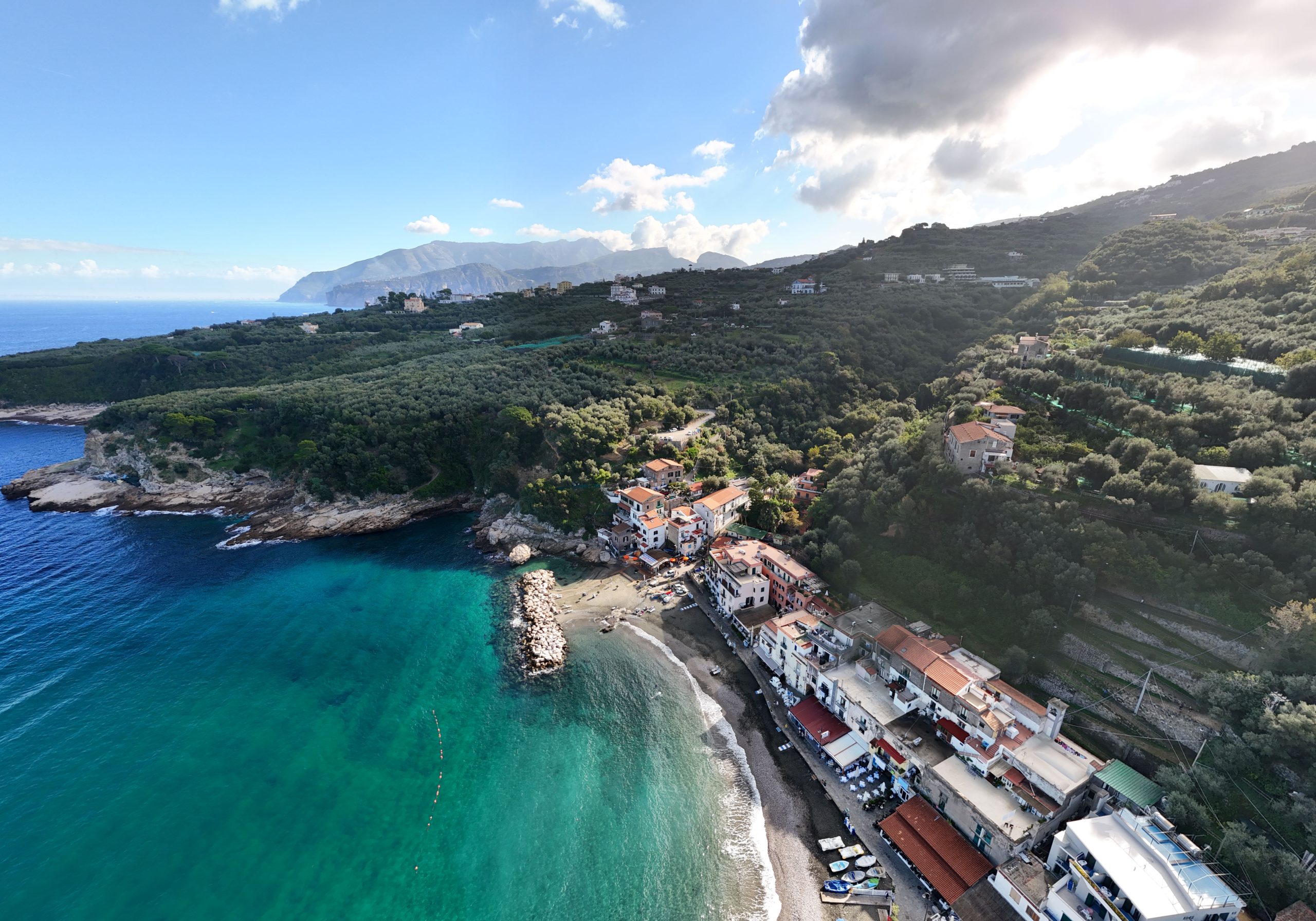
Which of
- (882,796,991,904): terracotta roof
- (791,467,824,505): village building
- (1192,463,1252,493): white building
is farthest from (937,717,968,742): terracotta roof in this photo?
(791,467,824,505): village building

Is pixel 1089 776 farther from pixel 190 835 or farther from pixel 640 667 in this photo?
pixel 190 835

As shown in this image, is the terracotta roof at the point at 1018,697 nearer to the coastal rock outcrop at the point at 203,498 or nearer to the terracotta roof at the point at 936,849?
the terracotta roof at the point at 936,849

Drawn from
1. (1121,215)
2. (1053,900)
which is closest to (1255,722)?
(1053,900)

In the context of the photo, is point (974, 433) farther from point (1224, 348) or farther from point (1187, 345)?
point (1187, 345)

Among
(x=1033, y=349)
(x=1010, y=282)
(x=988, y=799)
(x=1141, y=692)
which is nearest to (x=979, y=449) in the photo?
(x=1141, y=692)

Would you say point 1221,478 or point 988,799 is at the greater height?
point 1221,478

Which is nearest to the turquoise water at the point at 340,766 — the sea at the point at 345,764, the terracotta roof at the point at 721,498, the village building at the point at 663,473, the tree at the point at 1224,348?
the sea at the point at 345,764
